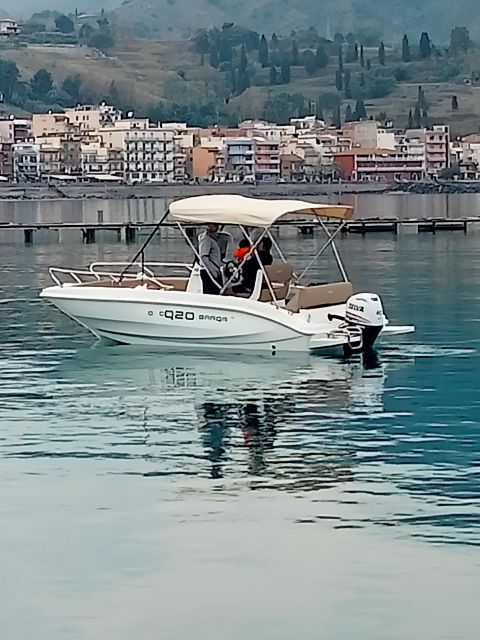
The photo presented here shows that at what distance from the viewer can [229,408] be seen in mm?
20672

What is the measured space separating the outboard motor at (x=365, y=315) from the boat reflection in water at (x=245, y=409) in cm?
41

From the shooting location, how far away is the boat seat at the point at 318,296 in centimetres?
2483

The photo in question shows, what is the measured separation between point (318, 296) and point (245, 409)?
4.90 metres

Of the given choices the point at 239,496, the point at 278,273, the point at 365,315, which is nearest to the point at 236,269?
the point at 278,273

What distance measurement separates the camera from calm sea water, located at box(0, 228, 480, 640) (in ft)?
39.8

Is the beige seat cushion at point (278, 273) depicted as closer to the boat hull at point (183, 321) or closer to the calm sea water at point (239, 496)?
the boat hull at point (183, 321)

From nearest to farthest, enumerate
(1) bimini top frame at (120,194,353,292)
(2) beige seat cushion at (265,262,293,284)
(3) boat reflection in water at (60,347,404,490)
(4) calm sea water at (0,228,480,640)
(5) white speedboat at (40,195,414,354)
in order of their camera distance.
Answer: (4) calm sea water at (0,228,480,640)
(3) boat reflection in water at (60,347,404,490)
(5) white speedboat at (40,195,414,354)
(1) bimini top frame at (120,194,353,292)
(2) beige seat cushion at (265,262,293,284)

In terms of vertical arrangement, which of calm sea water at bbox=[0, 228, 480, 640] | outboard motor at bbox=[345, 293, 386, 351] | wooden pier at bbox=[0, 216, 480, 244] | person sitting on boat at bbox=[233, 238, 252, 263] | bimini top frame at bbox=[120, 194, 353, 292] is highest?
bimini top frame at bbox=[120, 194, 353, 292]

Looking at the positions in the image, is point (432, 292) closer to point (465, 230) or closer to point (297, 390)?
point (297, 390)

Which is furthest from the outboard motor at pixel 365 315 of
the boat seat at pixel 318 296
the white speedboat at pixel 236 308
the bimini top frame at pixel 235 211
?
the bimini top frame at pixel 235 211

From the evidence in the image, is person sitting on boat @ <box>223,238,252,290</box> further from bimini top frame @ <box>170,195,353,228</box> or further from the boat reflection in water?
the boat reflection in water

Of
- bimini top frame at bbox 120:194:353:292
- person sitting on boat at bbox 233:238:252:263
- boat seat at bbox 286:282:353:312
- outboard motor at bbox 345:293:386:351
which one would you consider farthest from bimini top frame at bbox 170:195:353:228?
outboard motor at bbox 345:293:386:351

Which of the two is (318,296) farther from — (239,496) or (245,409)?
(239,496)

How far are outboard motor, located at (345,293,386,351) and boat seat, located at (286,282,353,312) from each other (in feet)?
1.76
